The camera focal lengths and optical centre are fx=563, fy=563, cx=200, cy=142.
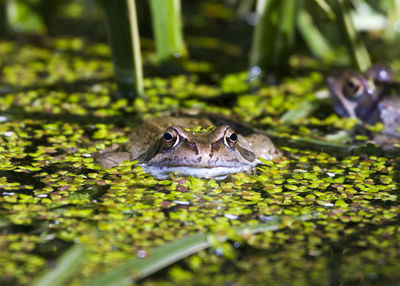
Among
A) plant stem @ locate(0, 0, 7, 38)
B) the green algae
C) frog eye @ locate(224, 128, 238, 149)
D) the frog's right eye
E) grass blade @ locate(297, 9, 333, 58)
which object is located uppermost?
plant stem @ locate(0, 0, 7, 38)

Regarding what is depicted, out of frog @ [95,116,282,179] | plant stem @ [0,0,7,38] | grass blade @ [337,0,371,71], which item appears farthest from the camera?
plant stem @ [0,0,7,38]

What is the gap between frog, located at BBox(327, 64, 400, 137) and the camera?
4359 millimetres

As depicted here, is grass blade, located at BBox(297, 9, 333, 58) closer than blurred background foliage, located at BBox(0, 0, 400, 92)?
No

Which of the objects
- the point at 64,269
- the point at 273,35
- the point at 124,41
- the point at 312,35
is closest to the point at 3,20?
the point at 124,41

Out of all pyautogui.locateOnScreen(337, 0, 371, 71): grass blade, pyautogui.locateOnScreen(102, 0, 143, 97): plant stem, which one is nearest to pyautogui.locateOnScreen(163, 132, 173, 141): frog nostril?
pyautogui.locateOnScreen(102, 0, 143, 97): plant stem

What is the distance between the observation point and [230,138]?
10.9 ft

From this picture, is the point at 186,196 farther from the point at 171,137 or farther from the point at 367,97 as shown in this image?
the point at 367,97

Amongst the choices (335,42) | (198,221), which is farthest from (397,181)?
(335,42)

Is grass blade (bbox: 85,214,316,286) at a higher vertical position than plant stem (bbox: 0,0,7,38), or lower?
lower

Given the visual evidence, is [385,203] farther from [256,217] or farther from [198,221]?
[198,221]

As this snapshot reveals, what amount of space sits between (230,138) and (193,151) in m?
0.26

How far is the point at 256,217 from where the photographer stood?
2750 millimetres

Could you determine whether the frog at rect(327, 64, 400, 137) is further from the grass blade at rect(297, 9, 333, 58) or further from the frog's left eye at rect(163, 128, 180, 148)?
the frog's left eye at rect(163, 128, 180, 148)

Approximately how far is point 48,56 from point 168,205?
Result: 3337 mm
